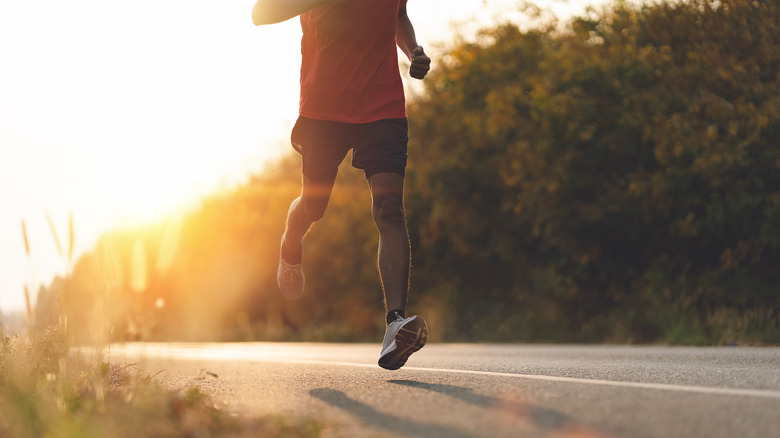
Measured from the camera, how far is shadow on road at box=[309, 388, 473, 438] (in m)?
3.11

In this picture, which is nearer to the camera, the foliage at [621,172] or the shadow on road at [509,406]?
the shadow on road at [509,406]

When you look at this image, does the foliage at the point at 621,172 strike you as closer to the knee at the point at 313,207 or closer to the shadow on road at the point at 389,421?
the knee at the point at 313,207

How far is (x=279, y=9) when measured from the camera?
5324mm

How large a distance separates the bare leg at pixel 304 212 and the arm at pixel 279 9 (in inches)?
36.8

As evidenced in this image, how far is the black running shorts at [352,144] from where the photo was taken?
540 cm

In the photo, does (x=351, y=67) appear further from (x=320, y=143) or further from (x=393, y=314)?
(x=393, y=314)

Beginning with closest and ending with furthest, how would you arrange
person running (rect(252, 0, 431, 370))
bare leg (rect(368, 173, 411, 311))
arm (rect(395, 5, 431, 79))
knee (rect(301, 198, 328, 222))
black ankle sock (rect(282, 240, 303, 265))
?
1. bare leg (rect(368, 173, 411, 311))
2. person running (rect(252, 0, 431, 370))
3. arm (rect(395, 5, 431, 79))
4. knee (rect(301, 198, 328, 222))
5. black ankle sock (rect(282, 240, 303, 265))

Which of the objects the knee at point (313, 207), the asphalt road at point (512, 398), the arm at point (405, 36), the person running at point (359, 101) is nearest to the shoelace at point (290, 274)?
the knee at point (313, 207)

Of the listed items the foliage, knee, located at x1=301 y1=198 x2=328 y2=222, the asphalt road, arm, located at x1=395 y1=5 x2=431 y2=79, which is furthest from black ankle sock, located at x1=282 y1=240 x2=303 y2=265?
the foliage

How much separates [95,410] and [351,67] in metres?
2.68

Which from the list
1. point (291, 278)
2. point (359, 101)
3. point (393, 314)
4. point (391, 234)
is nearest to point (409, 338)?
point (393, 314)

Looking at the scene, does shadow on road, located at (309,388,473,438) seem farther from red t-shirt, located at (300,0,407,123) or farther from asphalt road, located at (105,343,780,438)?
red t-shirt, located at (300,0,407,123)

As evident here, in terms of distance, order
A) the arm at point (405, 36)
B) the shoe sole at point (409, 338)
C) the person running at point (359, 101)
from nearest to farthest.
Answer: the shoe sole at point (409, 338), the person running at point (359, 101), the arm at point (405, 36)

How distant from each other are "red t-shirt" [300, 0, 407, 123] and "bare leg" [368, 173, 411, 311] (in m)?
0.39
